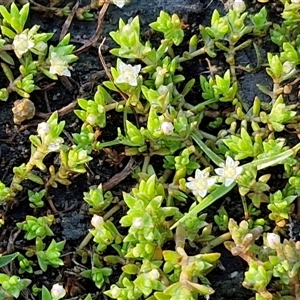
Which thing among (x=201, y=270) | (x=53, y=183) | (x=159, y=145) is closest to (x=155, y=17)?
(x=159, y=145)

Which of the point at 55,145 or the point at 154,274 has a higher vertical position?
the point at 55,145

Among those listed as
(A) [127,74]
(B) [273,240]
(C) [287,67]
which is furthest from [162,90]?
(B) [273,240]

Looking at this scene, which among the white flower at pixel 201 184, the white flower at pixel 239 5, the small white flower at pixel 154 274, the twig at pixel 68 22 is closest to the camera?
the small white flower at pixel 154 274

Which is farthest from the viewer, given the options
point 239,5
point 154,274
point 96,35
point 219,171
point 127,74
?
point 96,35

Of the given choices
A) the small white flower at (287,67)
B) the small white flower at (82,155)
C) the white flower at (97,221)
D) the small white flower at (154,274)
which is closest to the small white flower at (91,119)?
the small white flower at (82,155)

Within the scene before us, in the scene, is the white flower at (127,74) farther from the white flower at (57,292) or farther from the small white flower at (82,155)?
the white flower at (57,292)

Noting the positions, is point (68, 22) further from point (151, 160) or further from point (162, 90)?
point (151, 160)

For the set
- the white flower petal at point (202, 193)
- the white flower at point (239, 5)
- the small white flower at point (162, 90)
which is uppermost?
the white flower at point (239, 5)
